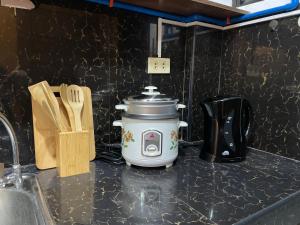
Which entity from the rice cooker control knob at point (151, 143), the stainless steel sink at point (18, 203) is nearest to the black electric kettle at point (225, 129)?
the rice cooker control knob at point (151, 143)

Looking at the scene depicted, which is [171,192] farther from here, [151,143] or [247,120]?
[247,120]

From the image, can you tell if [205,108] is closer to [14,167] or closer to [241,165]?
[241,165]

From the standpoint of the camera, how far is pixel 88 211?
628 mm

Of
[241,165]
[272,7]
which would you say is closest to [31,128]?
[241,165]

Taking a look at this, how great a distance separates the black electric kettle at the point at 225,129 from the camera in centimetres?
98

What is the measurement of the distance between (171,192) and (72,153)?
0.35m

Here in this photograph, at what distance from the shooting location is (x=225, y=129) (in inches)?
38.8

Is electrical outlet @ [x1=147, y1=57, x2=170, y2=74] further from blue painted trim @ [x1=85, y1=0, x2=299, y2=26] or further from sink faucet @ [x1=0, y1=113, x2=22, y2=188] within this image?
sink faucet @ [x1=0, y1=113, x2=22, y2=188]

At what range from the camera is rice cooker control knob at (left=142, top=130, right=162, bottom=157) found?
0.86 metres

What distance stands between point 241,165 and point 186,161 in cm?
22

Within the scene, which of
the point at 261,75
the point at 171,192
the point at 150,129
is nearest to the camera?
the point at 171,192

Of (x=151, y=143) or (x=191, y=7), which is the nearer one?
(x=151, y=143)

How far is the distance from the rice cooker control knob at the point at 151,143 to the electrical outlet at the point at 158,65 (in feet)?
1.25

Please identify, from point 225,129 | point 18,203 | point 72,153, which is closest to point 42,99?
point 72,153
